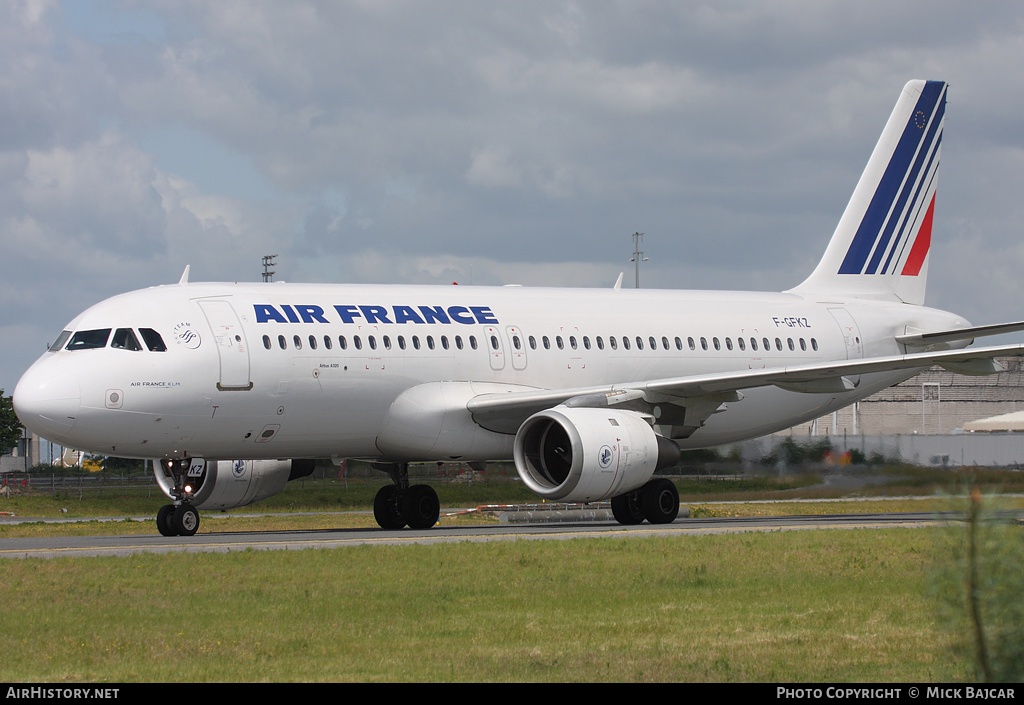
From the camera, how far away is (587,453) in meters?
20.2

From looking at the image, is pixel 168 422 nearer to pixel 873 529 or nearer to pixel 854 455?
pixel 873 529

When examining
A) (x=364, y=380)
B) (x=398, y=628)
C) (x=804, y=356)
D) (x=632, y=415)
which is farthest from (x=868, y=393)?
(x=398, y=628)

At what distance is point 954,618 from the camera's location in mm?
4836

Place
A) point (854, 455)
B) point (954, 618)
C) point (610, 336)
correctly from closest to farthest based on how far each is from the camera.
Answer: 1. point (954, 618)
2. point (610, 336)
3. point (854, 455)

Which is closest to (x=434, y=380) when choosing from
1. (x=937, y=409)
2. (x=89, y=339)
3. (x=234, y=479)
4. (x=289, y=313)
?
(x=289, y=313)

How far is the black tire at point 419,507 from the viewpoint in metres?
24.3

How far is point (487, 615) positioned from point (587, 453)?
9.58 meters

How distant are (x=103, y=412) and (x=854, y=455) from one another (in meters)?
17.5

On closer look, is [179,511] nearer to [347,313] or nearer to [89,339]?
[89,339]

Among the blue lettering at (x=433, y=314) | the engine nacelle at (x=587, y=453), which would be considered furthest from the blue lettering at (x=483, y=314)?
the engine nacelle at (x=587, y=453)

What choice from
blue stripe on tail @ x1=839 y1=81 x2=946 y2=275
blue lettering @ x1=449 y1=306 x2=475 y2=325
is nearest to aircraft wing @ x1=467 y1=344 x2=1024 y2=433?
blue lettering @ x1=449 y1=306 x2=475 y2=325

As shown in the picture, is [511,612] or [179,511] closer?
[511,612]

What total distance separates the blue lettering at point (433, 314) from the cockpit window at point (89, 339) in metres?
5.59

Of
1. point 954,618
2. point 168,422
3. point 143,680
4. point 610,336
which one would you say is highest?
point 610,336
